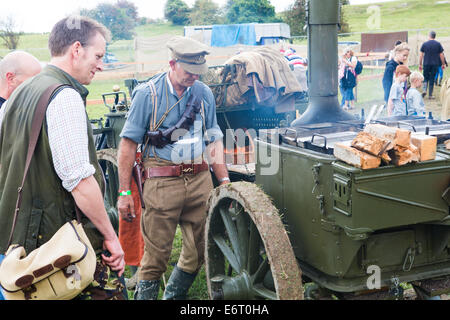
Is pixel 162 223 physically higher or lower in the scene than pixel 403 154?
lower

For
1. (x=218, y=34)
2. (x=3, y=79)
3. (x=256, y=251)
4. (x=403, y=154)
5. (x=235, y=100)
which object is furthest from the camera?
(x=218, y=34)

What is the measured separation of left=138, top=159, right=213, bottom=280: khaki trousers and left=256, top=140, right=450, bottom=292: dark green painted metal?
808 mm


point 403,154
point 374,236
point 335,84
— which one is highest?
point 335,84

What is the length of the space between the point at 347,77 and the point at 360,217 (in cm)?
1172

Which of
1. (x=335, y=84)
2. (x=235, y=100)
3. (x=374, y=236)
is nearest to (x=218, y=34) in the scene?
(x=235, y=100)

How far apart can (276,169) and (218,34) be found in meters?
18.9

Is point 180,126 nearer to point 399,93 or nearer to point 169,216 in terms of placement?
point 169,216

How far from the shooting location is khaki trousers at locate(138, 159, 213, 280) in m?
3.59

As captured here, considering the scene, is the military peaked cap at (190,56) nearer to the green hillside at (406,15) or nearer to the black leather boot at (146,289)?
the black leather boot at (146,289)

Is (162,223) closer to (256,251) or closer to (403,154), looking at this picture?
(256,251)

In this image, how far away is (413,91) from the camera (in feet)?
22.5

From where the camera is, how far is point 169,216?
3.64m

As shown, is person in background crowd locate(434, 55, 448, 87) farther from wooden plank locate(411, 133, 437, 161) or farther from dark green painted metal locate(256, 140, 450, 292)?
wooden plank locate(411, 133, 437, 161)

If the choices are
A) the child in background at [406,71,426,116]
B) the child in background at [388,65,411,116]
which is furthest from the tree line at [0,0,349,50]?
the child in background at [406,71,426,116]
